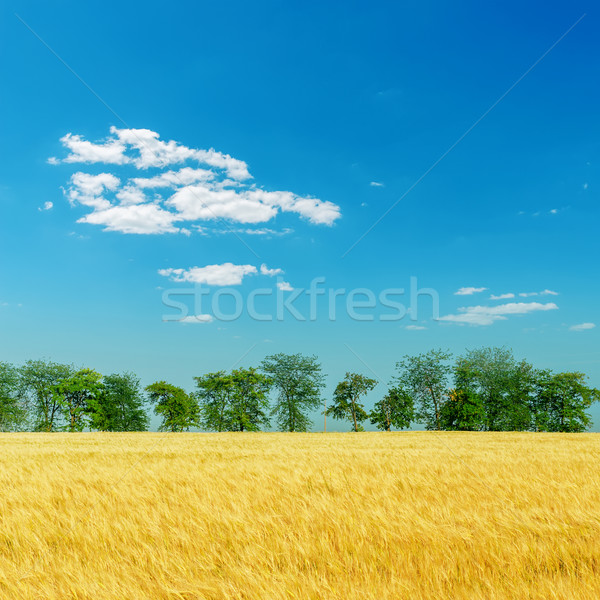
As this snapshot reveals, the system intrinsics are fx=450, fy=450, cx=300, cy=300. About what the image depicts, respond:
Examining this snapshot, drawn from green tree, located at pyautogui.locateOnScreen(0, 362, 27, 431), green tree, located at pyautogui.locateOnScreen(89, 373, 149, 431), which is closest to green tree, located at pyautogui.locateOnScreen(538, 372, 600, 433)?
green tree, located at pyautogui.locateOnScreen(89, 373, 149, 431)

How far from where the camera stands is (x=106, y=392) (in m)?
62.5

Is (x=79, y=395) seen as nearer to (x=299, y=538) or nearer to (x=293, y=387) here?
(x=293, y=387)

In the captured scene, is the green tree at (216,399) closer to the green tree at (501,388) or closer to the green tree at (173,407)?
the green tree at (173,407)

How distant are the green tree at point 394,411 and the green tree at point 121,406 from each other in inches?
1281

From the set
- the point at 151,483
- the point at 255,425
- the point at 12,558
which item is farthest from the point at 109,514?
the point at 255,425

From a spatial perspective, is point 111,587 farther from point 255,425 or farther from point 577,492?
point 255,425

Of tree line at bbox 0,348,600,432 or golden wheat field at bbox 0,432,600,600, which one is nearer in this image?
golden wheat field at bbox 0,432,600,600

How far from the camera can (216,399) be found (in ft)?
200

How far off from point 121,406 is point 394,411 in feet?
124

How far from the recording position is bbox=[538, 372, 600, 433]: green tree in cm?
5762

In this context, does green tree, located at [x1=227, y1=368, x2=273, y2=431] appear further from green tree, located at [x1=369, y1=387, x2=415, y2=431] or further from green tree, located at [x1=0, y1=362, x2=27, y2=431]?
green tree, located at [x1=0, y1=362, x2=27, y2=431]

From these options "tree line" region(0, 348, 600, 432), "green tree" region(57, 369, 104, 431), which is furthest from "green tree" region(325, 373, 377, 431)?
"green tree" region(57, 369, 104, 431)

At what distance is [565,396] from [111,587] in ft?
220

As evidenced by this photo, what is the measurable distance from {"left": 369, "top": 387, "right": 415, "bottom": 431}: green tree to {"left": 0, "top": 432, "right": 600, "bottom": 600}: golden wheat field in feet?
178
